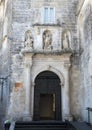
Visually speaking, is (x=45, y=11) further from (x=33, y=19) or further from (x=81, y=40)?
(x=81, y=40)

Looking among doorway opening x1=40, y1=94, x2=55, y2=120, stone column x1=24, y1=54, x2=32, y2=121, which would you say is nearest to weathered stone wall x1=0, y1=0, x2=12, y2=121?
stone column x1=24, y1=54, x2=32, y2=121

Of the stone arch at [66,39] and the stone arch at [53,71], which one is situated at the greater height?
the stone arch at [66,39]

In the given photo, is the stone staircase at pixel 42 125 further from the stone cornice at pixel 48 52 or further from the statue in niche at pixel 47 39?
the statue in niche at pixel 47 39

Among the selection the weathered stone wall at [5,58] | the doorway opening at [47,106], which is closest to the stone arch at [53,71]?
the weathered stone wall at [5,58]

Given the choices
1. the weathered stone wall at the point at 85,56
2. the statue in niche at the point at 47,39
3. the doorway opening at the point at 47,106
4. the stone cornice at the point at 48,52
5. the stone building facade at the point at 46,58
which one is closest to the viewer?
the weathered stone wall at the point at 85,56

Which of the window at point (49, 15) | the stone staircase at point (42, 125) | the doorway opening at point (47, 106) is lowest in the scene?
the stone staircase at point (42, 125)

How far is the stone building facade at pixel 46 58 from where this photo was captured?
13625mm

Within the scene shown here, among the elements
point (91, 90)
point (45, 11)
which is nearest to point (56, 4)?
point (45, 11)

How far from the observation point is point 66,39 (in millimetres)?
14477

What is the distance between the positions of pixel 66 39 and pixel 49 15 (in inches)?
62.3

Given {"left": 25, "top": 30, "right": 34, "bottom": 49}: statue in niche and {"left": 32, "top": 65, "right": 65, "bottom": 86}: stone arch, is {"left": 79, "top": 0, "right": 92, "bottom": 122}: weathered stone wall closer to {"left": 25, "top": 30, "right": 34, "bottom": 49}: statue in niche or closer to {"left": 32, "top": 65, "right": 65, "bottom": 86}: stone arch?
{"left": 32, "top": 65, "right": 65, "bottom": 86}: stone arch

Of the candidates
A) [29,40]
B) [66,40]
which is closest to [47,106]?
[66,40]

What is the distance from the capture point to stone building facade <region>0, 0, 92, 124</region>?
44.7ft

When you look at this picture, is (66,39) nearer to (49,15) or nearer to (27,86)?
(49,15)
